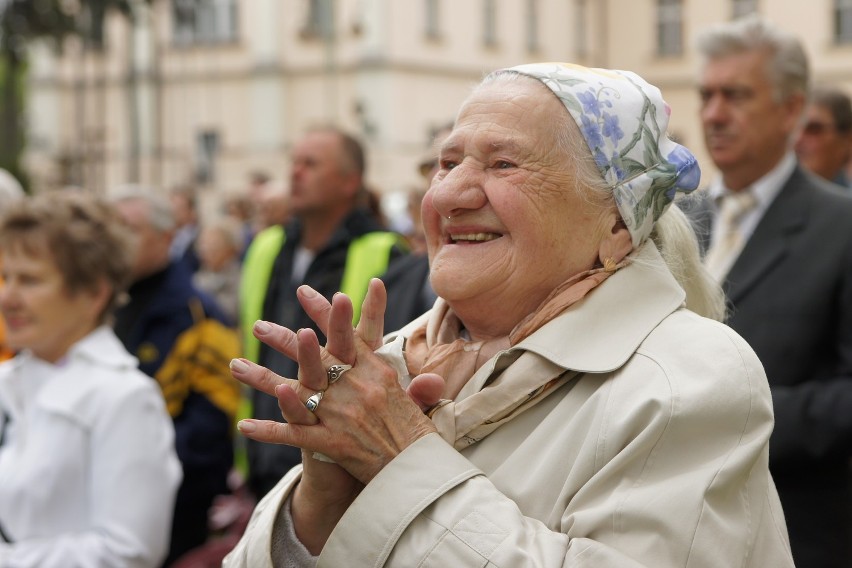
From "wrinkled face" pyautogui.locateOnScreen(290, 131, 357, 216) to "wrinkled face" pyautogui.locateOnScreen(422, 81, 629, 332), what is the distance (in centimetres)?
317

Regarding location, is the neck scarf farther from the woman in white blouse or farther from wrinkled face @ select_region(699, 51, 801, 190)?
wrinkled face @ select_region(699, 51, 801, 190)

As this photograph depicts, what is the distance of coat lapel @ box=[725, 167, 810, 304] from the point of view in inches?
136

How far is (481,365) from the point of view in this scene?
2191mm

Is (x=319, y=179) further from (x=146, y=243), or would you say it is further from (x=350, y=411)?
(x=350, y=411)

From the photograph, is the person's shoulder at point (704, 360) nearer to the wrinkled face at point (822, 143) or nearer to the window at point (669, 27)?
the wrinkled face at point (822, 143)

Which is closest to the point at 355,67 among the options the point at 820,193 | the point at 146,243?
the point at 146,243

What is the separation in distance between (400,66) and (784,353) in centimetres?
2863

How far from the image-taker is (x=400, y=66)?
3122 cm

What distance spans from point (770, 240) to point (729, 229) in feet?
0.96

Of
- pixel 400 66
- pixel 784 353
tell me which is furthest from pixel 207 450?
pixel 400 66

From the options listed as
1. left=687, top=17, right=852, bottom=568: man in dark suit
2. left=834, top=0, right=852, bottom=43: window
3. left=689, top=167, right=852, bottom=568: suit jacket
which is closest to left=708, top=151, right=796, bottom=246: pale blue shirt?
left=687, top=17, right=852, bottom=568: man in dark suit

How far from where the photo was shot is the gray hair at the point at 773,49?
382cm

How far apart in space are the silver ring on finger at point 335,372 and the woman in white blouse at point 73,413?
1588 mm

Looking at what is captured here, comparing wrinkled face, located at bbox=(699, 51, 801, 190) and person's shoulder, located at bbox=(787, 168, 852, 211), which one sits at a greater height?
wrinkled face, located at bbox=(699, 51, 801, 190)
